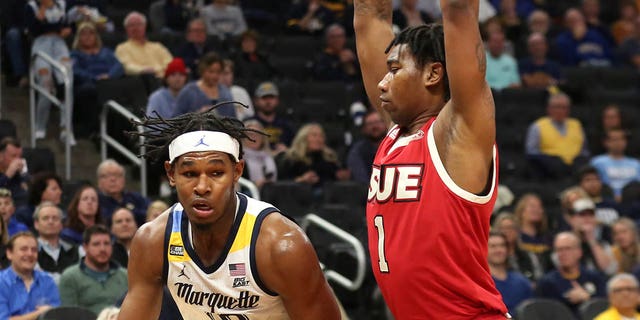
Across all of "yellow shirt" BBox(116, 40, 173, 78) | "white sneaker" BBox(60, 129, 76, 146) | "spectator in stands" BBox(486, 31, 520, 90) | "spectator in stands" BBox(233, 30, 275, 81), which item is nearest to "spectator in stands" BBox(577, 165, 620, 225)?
"spectator in stands" BBox(486, 31, 520, 90)

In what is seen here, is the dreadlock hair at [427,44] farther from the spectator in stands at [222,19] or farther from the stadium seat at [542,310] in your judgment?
the spectator in stands at [222,19]

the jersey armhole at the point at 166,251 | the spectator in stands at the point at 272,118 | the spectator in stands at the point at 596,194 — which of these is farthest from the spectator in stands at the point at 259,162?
the jersey armhole at the point at 166,251

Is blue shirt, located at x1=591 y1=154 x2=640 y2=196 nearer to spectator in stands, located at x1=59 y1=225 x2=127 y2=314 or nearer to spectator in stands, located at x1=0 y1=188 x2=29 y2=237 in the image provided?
spectator in stands, located at x1=59 y1=225 x2=127 y2=314

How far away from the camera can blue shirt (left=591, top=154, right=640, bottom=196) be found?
43.7ft

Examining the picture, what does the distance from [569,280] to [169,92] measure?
154 inches

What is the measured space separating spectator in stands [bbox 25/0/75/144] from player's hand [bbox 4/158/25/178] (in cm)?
196

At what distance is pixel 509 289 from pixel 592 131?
4766mm

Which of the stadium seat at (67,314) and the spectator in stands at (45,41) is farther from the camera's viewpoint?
the spectator in stands at (45,41)

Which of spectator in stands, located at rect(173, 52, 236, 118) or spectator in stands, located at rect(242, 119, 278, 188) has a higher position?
spectator in stands, located at rect(173, 52, 236, 118)

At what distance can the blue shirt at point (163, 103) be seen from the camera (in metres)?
11.2

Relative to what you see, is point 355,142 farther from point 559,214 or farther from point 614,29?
point 614,29

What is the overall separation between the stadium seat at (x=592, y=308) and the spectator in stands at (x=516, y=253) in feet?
3.26

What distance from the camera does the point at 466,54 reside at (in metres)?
4.34

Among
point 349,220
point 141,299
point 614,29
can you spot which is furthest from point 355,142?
point 141,299
